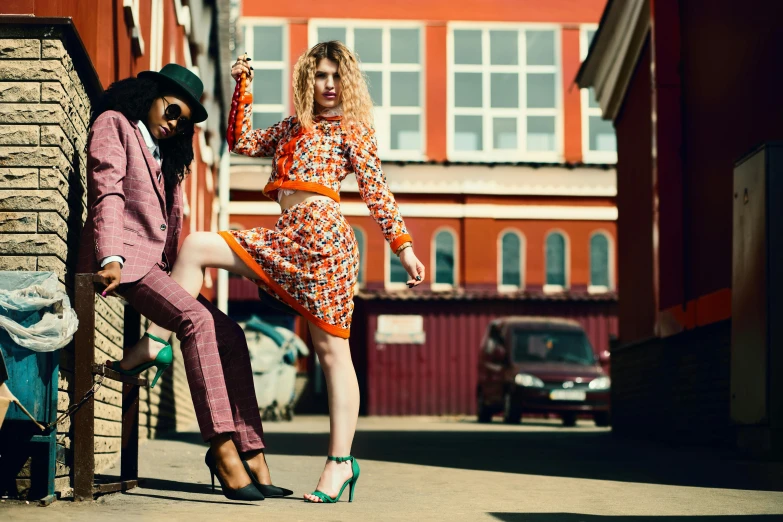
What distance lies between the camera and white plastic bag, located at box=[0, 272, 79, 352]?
5613 millimetres

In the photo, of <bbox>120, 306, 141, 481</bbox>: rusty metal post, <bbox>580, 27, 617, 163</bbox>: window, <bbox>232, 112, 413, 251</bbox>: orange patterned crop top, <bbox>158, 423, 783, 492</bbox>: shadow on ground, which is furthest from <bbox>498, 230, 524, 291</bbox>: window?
<bbox>232, 112, 413, 251</bbox>: orange patterned crop top

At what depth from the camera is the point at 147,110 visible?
6.32 meters

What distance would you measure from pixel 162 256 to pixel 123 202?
380 mm

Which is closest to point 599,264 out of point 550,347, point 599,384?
point 550,347

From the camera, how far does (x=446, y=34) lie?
1388 inches

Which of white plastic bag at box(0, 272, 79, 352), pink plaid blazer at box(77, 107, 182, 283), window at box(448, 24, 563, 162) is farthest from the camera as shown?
window at box(448, 24, 563, 162)

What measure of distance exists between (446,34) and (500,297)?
6917 millimetres

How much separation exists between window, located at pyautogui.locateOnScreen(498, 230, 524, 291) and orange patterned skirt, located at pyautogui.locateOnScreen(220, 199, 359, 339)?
92.6 ft

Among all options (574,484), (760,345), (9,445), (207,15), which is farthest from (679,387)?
(207,15)

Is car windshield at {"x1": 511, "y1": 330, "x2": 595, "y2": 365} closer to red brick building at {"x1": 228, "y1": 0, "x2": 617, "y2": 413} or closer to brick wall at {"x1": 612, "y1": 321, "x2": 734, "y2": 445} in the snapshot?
red brick building at {"x1": 228, "y1": 0, "x2": 617, "y2": 413}

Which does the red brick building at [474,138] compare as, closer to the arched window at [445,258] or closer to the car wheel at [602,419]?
the arched window at [445,258]

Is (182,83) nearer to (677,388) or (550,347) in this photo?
(677,388)

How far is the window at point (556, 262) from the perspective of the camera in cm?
3453

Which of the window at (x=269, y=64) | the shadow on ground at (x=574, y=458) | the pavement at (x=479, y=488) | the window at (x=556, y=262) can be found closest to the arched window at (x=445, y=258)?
the window at (x=556, y=262)
